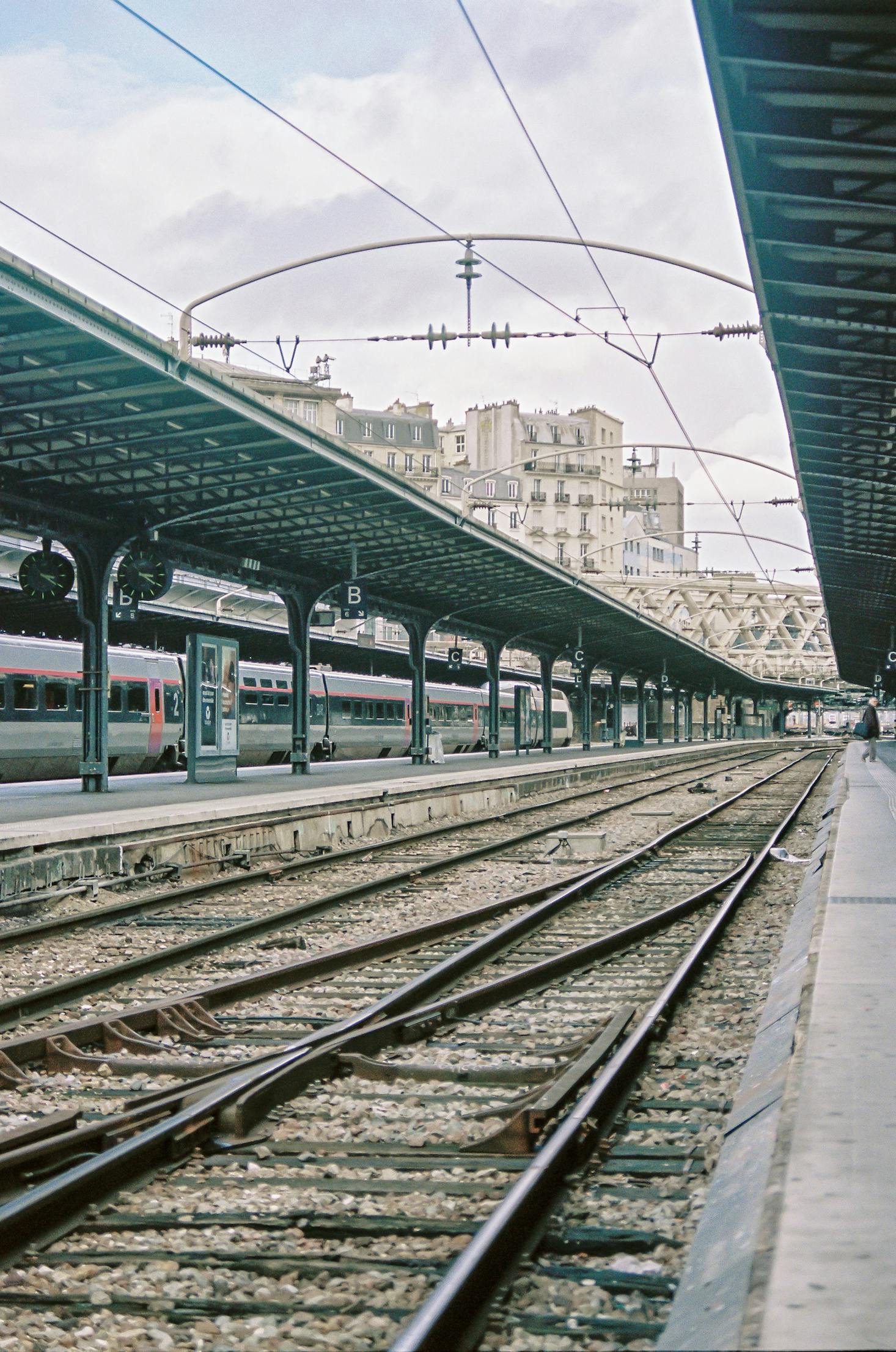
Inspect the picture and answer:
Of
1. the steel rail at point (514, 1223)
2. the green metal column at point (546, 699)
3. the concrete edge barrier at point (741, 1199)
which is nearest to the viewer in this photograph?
the concrete edge barrier at point (741, 1199)

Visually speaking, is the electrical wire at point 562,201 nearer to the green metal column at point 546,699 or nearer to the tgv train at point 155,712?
the tgv train at point 155,712

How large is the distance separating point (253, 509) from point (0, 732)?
766 centimetres

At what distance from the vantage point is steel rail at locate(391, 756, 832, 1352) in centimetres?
350

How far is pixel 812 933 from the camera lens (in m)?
8.98

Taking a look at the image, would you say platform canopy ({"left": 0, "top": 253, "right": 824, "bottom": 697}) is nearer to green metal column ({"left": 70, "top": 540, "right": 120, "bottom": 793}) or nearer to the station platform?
green metal column ({"left": 70, "top": 540, "right": 120, "bottom": 793})

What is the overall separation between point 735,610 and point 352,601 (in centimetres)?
4853

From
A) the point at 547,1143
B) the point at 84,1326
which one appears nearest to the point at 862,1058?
the point at 547,1143

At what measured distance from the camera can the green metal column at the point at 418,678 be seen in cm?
3697

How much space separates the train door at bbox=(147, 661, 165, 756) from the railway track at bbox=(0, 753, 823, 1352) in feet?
75.7

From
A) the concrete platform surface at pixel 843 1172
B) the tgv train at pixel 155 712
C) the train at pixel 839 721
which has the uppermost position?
the tgv train at pixel 155 712

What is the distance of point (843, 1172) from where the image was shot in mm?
3871

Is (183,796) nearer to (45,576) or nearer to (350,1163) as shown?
(45,576)

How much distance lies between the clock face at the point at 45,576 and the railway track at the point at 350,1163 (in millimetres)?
12467

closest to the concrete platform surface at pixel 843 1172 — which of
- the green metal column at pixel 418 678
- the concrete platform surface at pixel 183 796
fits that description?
the concrete platform surface at pixel 183 796
